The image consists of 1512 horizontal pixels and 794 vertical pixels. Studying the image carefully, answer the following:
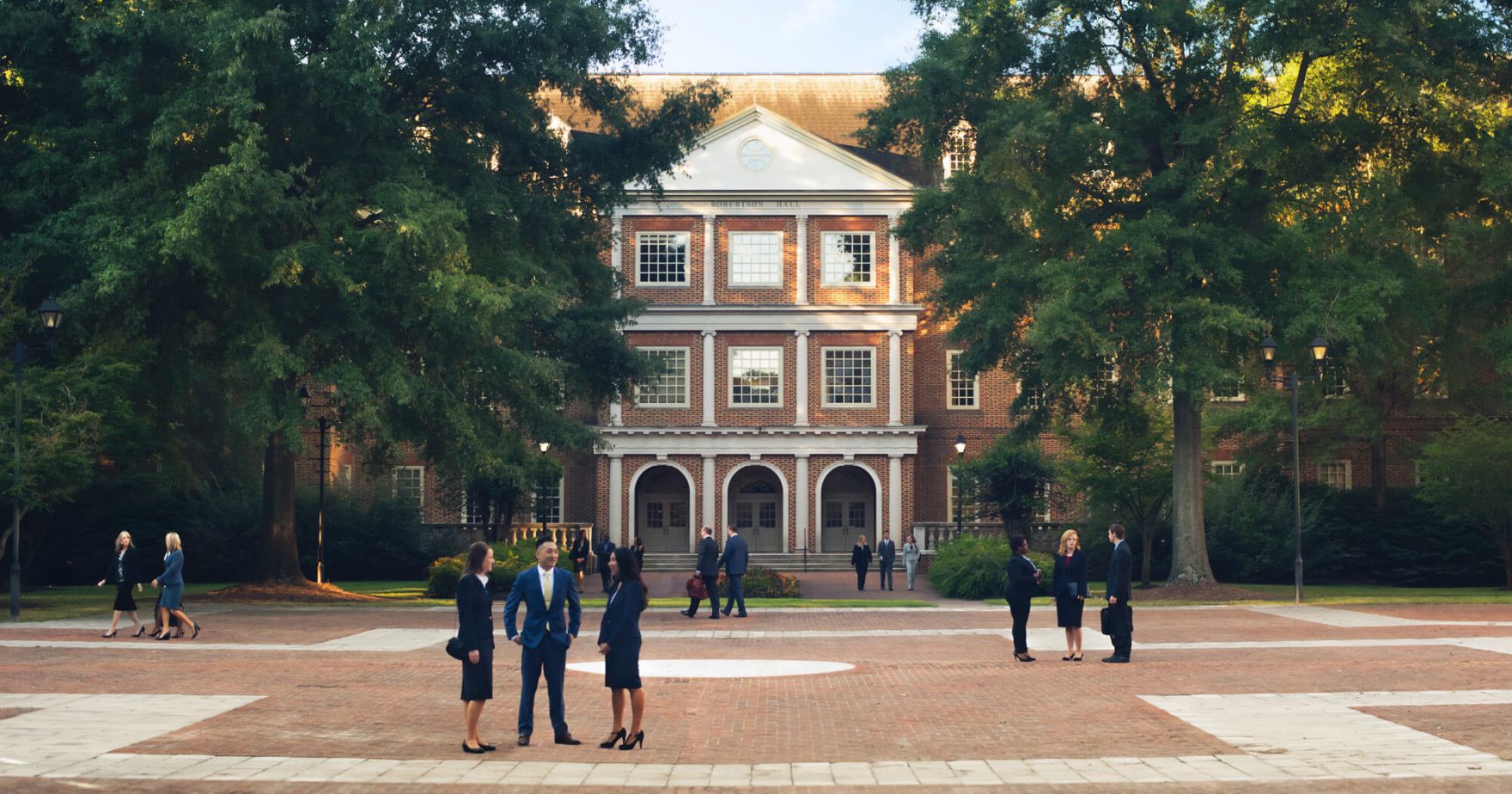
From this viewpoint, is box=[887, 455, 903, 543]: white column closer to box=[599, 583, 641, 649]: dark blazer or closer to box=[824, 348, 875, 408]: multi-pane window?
box=[824, 348, 875, 408]: multi-pane window

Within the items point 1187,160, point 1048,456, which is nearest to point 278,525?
point 1187,160

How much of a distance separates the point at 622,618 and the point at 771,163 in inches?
1584

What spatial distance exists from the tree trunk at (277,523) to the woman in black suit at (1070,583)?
18877mm

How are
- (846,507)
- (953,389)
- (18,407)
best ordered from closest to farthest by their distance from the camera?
(18,407) < (953,389) < (846,507)

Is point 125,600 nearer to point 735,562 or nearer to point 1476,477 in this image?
point 735,562

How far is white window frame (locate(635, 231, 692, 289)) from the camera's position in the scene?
50625mm

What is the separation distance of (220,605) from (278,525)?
10.8 feet

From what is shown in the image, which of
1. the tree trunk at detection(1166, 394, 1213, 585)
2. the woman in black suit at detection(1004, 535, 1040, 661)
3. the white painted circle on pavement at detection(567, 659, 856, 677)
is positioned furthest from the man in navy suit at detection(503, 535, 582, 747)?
the tree trunk at detection(1166, 394, 1213, 585)

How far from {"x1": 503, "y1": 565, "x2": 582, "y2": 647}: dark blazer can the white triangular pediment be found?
3943 cm

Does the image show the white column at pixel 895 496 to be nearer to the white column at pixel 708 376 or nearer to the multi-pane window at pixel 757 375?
the multi-pane window at pixel 757 375

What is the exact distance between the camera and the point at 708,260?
50344 mm

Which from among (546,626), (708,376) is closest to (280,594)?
(546,626)

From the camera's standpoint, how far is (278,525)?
30.9 metres

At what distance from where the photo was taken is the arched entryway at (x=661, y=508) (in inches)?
2066
